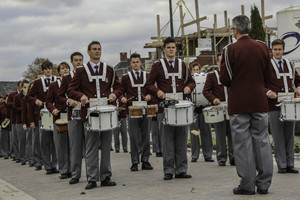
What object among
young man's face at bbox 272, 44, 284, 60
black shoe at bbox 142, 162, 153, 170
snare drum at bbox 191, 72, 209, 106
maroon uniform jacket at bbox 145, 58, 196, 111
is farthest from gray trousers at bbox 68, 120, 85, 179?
young man's face at bbox 272, 44, 284, 60

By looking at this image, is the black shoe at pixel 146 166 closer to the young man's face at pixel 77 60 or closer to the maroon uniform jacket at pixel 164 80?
the maroon uniform jacket at pixel 164 80

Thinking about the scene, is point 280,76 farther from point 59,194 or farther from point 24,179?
point 24,179

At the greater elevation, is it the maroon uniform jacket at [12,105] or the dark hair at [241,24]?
the dark hair at [241,24]

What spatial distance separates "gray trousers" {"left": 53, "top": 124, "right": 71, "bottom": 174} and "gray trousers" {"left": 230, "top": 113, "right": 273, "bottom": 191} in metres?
4.91

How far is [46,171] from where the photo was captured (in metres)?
13.5

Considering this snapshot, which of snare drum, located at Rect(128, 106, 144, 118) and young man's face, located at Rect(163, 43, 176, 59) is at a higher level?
young man's face, located at Rect(163, 43, 176, 59)

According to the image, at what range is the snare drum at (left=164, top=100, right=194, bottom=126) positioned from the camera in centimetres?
986

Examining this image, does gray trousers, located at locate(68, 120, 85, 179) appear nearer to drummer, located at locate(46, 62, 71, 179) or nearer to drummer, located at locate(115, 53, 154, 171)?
drummer, located at locate(46, 62, 71, 179)

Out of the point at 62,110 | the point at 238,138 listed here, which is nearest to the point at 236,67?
the point at 238,138

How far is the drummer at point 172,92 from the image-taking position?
1038 cm

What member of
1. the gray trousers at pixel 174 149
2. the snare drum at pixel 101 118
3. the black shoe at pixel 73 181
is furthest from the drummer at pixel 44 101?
the snare drum at pixel 101 118

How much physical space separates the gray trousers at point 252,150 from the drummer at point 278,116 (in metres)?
2.37

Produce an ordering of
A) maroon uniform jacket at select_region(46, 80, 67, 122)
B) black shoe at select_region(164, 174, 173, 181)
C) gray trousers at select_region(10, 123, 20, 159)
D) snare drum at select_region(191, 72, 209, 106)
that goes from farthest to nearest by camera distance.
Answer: gray trousers at select_region(10, 123, 20, 159), snare drum at select_region(191, 72, 209, 106), maroon uniform jacket at select_region(46, 80, 67, 122), black shoe at select_region(164, 174, 173, 181)

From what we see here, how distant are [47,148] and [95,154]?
384 cm
